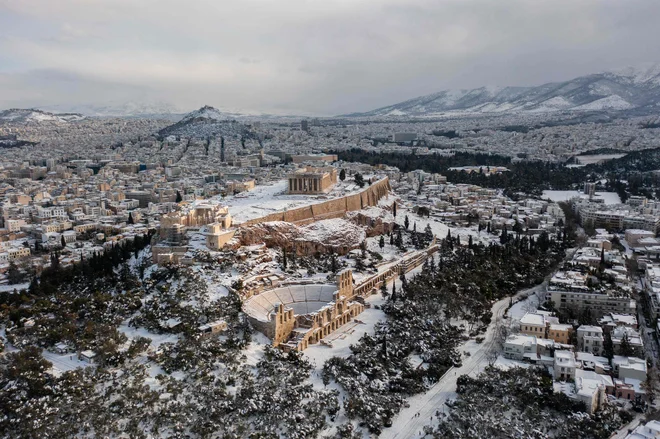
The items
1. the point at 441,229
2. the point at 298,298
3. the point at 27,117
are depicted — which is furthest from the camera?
the point at 27,117

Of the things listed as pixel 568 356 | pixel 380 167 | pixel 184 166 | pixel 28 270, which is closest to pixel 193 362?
pixel 568 356

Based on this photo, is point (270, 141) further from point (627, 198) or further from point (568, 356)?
point (568, 356)

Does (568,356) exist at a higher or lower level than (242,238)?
lower

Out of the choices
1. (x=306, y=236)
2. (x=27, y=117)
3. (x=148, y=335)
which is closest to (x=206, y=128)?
(x=27, y=117)

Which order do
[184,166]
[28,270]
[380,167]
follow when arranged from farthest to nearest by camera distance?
[184,166] → [380,167] → [28,270]

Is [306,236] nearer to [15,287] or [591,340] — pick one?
[15,287]

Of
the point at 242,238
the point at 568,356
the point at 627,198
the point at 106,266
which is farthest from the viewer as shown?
the point at 627,198
